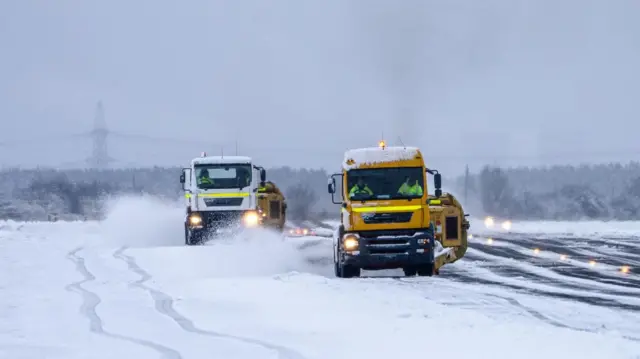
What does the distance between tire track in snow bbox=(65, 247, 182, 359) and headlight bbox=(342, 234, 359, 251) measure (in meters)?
5.23

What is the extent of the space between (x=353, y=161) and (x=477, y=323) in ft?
28.3

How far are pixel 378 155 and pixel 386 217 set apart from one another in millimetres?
1410

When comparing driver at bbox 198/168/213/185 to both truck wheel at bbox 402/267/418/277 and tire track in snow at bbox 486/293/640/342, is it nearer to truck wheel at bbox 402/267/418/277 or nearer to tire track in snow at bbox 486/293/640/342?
truck wheel at bbox 402/267/418/277

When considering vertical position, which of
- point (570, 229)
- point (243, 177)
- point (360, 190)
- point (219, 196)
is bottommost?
point (570, 229)

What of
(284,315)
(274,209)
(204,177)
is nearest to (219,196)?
(204,177)

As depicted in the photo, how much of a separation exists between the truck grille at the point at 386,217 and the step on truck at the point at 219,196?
1225 centimetres

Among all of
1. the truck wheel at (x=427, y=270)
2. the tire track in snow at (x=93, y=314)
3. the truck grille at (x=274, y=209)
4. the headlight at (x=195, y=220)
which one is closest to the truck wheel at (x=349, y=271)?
the truck wheel at (x=427, y=270)

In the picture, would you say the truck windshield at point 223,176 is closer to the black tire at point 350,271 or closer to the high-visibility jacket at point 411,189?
the black tire at point 350,271

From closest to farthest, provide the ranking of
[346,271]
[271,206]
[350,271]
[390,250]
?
1. [390,250]
2. [346,271]
3. [350,271]
4. [271,206]

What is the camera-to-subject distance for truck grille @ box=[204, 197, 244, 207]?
3094 cm

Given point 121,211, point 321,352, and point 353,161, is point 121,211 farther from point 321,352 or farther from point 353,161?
point 321,352

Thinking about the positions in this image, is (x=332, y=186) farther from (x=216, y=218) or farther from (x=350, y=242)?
(x=216, y=218)

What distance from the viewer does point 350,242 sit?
1939cm

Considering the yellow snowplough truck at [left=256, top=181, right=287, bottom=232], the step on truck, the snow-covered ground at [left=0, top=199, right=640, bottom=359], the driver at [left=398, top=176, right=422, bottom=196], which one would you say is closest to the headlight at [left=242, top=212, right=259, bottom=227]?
the step on truck
